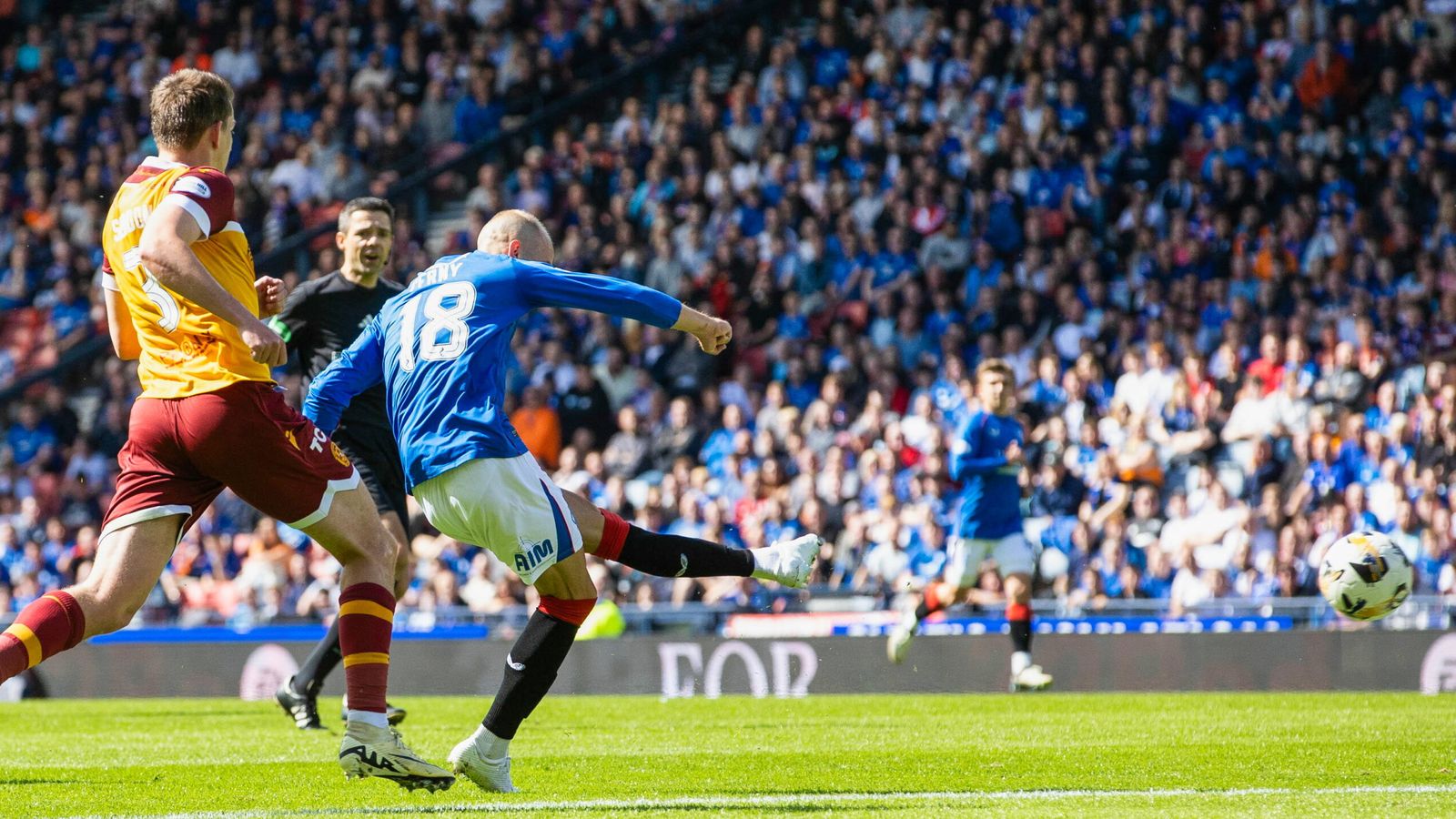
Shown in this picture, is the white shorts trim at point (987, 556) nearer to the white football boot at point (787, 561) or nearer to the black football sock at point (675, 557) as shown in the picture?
the white football boot at point (787, 561)

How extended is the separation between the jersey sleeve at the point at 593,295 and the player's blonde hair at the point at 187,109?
1093 mm

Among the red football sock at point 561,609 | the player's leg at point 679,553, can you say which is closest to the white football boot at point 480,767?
the red football sock at point 561,609


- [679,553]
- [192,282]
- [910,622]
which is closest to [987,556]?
[910,622]

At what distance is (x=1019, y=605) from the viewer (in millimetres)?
11969

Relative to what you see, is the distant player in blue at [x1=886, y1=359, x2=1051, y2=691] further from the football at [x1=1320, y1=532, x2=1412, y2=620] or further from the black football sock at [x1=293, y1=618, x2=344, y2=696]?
the black football sock at [x1=293, y1=618, x2=344, y2=696]

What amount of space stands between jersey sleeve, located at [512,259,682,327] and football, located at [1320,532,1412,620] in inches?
191

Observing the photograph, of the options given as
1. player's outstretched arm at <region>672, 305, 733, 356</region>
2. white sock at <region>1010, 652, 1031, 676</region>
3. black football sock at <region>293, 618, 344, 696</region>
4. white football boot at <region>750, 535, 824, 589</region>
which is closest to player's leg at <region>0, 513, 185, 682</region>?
player's outstretched arm at <region>672, 305, 733, 356</region>

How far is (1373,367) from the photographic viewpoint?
14.7 meters

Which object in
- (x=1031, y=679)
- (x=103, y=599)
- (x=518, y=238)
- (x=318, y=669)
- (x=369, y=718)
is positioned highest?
(x=518, y=238)

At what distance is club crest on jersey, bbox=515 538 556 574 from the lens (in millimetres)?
5844

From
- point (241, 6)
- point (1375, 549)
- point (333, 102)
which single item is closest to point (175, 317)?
point (1375, 549)

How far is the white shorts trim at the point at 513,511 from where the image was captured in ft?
19.1

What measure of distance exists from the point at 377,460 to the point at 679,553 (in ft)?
9.75

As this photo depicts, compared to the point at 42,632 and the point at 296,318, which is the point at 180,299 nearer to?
the point at 42,632
